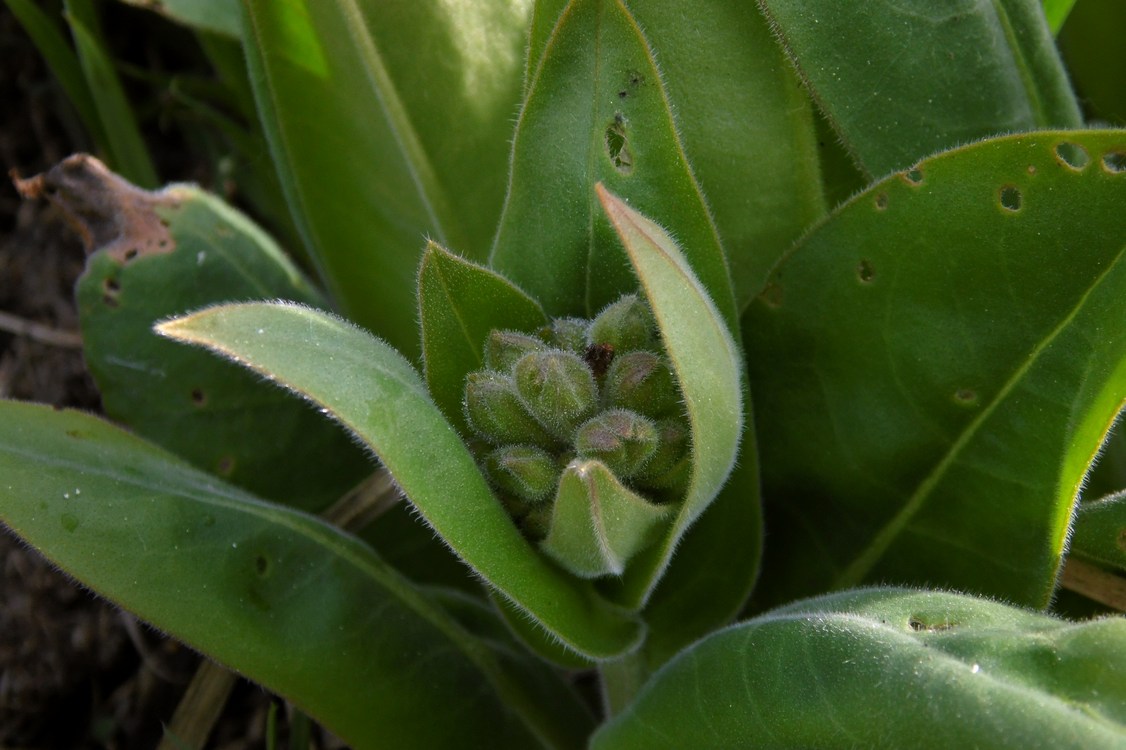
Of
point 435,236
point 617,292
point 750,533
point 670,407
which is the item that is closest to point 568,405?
point 670,407

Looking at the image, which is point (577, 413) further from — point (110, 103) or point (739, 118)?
point (110, 103)

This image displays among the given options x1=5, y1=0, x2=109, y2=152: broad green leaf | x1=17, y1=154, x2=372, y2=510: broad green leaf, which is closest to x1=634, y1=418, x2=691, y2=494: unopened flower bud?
x1=17, y1=154, x2=372, y2=510: broad green leaf

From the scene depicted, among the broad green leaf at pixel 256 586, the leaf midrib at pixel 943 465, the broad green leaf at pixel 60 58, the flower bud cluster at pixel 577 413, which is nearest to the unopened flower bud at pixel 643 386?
the flower bud cluster at pixel 577 413

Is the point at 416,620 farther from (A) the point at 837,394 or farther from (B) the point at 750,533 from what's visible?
(A) the point at 837,394

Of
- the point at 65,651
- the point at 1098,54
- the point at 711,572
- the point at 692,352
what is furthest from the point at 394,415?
the point at 1098,54

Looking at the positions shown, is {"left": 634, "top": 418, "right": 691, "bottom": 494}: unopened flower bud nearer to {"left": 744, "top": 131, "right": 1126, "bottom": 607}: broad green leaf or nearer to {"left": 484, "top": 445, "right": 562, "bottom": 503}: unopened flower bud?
{"left": 484, "top": 445, "right": 562, "bottom": 503}: unopened flower bud
